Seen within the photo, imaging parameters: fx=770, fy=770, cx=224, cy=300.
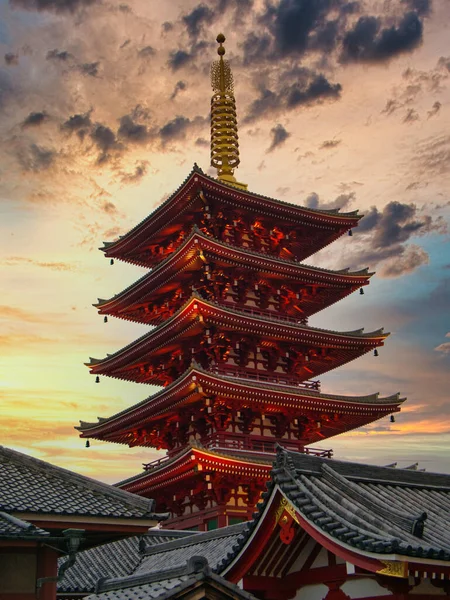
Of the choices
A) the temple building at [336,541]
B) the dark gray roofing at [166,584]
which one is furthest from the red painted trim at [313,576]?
the dark gray roofing at [166,584]

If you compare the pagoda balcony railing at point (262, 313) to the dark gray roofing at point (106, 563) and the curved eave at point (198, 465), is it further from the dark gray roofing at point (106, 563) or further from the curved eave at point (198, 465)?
the dark gray roofing at point (106, 563)

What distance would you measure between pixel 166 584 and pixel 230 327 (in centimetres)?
1989

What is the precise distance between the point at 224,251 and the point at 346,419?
1069 cm

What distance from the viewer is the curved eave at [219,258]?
3638 centimetres

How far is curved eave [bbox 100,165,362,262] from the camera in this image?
38000 millimetres

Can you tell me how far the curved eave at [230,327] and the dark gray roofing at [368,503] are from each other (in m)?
17.5

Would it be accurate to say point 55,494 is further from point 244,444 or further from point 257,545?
point 244,444

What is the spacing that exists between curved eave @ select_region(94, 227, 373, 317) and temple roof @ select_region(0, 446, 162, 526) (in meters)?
19.6

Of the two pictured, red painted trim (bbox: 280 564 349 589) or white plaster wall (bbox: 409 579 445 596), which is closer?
white plaster wall (bbox: 409 579 445 596)

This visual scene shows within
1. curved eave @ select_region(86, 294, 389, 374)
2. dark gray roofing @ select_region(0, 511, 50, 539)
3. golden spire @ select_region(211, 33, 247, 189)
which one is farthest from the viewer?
golden spire @ select_region(211, 33, 247, 189)

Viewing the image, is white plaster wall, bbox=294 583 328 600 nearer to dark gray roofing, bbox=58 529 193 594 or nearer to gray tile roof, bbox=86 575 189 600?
gray tile roof, bbox=86 575 189 600

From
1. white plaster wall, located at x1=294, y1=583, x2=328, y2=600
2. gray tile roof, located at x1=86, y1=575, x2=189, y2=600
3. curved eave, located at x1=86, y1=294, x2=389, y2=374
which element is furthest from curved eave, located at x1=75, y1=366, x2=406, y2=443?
white plaster wall, located at x1=294, y1=583, x2=328, y2=600

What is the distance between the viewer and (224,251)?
121ft

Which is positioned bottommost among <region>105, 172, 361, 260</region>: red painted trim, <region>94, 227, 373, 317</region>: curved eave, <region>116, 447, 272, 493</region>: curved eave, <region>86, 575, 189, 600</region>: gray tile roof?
<region>86, 575, 189, 600</region>: gray tile roof
